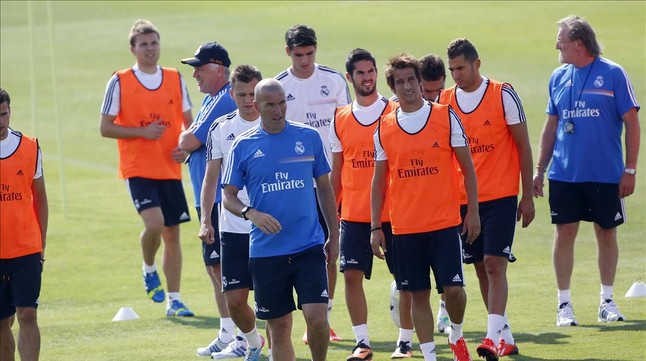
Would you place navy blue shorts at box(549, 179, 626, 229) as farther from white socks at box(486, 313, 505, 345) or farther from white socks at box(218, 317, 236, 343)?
white socks at box(218, 317, 236, 343)

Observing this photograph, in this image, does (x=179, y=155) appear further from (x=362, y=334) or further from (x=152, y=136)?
(x=362, y=334)

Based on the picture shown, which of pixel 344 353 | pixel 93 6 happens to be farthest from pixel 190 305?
pixel 93 6

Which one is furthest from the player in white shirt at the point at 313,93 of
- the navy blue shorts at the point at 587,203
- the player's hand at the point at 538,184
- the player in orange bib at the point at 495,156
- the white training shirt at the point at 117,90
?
the white training shirt at the point at 117,90

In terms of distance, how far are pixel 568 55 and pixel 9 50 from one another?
95.4 feet

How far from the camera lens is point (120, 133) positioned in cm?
1348

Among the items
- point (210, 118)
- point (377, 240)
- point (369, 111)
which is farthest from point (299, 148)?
point (210, 118)

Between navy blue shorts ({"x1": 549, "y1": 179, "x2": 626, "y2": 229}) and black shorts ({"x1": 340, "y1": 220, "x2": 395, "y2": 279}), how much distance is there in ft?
6.89

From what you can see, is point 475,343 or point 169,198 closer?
point 475,343

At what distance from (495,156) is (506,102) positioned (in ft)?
1.48

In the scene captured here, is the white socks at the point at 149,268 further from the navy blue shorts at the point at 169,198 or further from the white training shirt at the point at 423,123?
the white training shirt at the point at 423,123

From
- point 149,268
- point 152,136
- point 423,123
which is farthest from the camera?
point 149,268

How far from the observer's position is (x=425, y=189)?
9.27 meters

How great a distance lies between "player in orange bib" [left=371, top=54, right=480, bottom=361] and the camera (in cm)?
923

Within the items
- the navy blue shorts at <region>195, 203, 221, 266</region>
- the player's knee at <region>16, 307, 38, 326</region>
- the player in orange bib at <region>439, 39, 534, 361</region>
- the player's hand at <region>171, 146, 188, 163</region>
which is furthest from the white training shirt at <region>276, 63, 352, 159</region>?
the player's knee at <region>16, 307, 38, 326</region>
